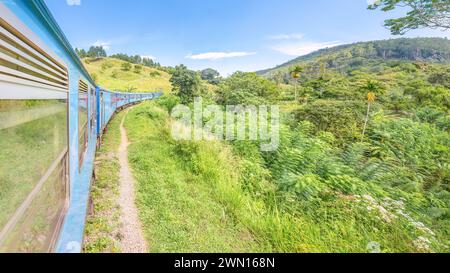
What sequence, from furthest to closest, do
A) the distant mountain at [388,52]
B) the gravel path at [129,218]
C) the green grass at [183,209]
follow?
the distant mountain at [388,52], the green grass at [183,209], the gravel path at [129,218]

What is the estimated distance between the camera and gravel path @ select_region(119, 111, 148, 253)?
338cm

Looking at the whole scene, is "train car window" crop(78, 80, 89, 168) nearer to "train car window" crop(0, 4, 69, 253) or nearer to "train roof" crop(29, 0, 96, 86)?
"train roof" crop(29, 0, 96, 86)

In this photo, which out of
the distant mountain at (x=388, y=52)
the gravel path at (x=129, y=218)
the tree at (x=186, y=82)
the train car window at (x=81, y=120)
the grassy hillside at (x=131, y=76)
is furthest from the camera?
the distant mountain at (x=388, y=52)

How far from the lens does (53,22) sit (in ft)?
6.29

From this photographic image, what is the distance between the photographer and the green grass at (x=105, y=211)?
3260 millimetres

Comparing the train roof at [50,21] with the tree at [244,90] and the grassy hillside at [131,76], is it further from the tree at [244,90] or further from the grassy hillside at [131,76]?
the grassy hillside at [131,76]

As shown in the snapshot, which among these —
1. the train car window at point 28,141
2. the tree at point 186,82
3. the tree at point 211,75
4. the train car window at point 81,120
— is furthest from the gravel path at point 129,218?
the tree at point 211,75

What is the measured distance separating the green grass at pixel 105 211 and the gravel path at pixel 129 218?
87mm

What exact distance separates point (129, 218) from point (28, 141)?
2874mm

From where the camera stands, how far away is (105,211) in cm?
406

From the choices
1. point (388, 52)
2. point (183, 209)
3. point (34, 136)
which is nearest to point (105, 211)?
point (183, 209)

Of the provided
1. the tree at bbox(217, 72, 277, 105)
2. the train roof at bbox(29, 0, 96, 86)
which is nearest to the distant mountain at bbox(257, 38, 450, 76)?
the tree at bbox(217, 72, 277, 105)
